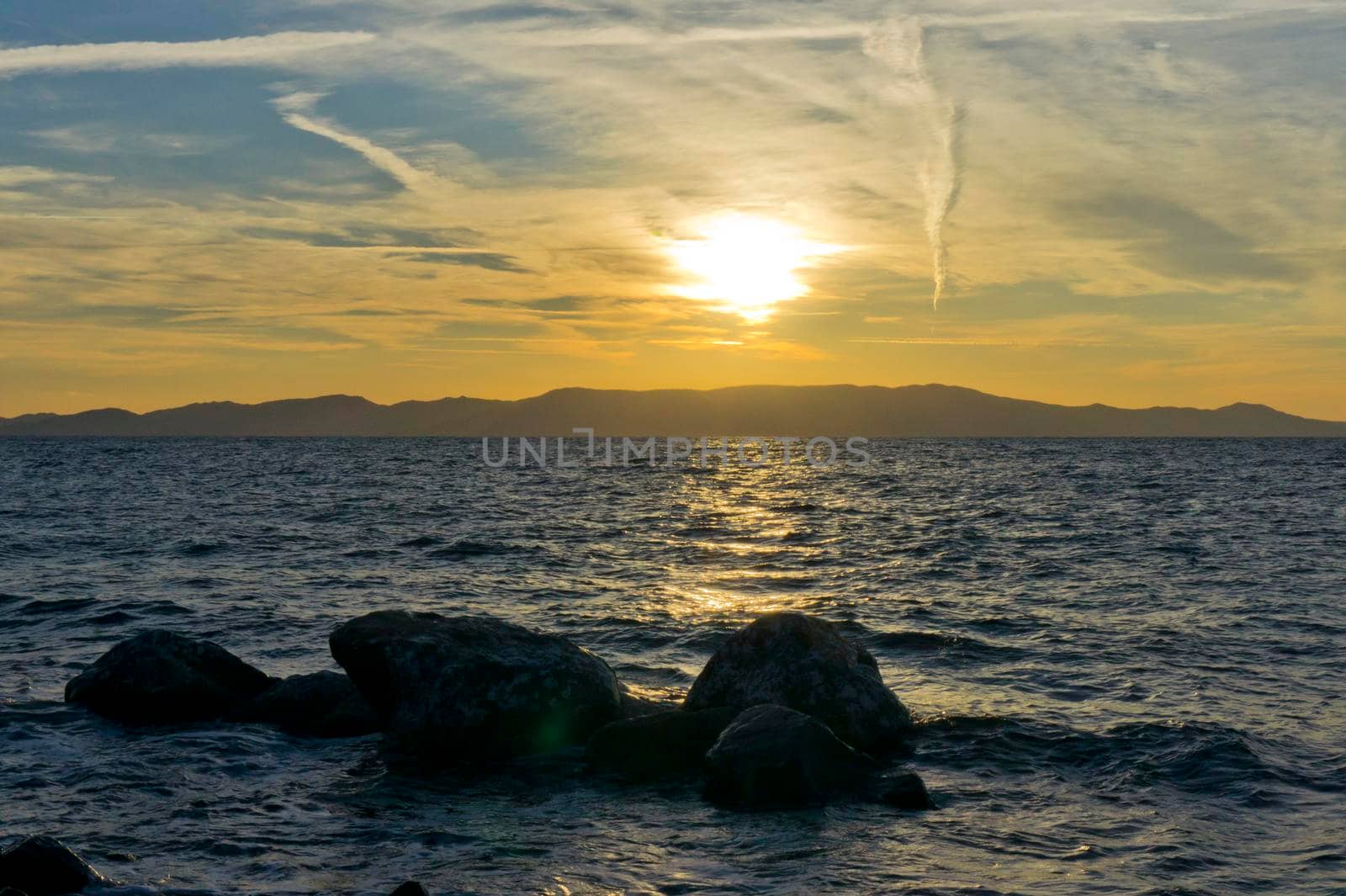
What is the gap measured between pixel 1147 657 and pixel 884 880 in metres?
10.1

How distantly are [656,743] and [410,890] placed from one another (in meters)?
4.65

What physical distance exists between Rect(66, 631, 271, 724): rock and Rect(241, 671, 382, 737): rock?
49cm

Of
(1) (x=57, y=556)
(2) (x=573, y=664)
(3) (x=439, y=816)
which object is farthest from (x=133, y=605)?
(3) (x=439, y=816)

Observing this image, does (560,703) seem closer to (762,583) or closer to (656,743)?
(656,743)

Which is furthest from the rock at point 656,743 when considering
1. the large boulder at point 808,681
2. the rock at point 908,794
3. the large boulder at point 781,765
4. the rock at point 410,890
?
the rock at point 410,890

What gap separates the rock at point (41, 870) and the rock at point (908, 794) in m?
6.66

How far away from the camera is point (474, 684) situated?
12.4m

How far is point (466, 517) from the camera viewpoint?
44188 millimetres

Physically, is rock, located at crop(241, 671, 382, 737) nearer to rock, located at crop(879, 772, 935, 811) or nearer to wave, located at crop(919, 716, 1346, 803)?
rock, located at crop(879, 772, 935, 811)

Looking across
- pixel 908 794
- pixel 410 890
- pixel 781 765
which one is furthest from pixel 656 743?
pixel 410 890

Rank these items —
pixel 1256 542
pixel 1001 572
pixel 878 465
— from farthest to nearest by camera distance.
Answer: pixel 878 465, pixel 1256 542, pixel 1001 572

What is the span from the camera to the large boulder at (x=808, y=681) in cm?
1248

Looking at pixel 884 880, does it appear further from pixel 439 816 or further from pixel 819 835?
pixel 439 816

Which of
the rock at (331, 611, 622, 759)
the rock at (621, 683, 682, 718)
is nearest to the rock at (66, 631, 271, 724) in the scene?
the rock at (331, 611, 622, 759)
